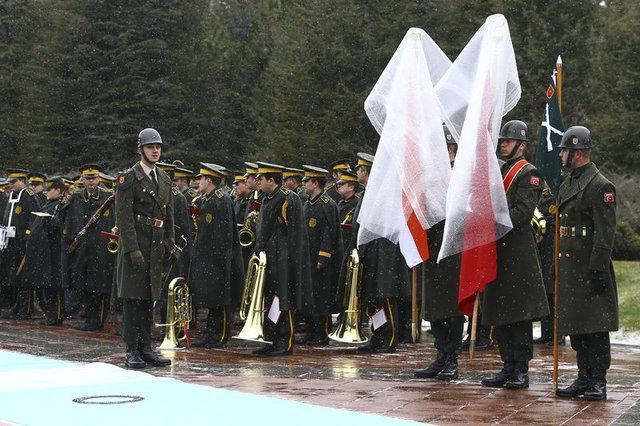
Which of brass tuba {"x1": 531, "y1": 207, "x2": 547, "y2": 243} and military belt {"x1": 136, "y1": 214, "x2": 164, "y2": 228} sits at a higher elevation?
brass tuba {"x1": 531, "y1": 207, "x2": 547, "y2": 243}

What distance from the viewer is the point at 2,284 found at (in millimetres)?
19297

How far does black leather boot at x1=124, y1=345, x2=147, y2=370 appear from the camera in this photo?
39.3ft

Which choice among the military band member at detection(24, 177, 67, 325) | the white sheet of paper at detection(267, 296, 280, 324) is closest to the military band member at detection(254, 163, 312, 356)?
the white sheet of paper at detection(267, 296, 280, 324)

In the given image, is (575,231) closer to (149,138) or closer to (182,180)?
(149,138)

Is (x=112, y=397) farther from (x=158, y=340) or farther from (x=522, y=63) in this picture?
(x=522, y=63)

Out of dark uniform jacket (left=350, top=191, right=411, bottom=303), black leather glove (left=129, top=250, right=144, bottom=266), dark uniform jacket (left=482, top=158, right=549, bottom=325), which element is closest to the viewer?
dark uniform jacket (left=482, top=158, right=549, bottom=325)

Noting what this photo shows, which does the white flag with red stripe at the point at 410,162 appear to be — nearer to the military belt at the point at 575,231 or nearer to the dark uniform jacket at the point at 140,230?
the military belt at the point at 575,231

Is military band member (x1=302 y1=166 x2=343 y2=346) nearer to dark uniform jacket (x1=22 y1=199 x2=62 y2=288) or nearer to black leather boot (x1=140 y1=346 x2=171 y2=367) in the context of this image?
black leather boot (x1=140 y1=346 x2=171 y2=367)

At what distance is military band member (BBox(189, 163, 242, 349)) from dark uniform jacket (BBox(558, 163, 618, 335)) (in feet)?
17.1

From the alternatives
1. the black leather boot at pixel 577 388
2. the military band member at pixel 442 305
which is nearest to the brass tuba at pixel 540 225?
the military band member at pixel 442 305

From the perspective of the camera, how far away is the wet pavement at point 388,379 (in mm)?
9086

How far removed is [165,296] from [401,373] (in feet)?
17.3

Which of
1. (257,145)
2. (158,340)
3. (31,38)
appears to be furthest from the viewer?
(31,38)

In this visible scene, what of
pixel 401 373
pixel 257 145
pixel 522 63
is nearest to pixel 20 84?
pixel 257 145
